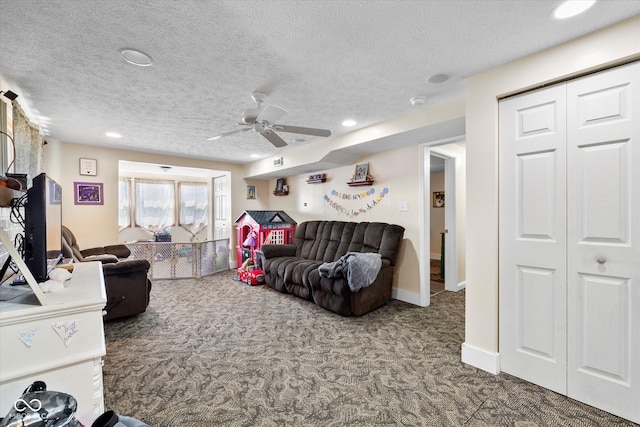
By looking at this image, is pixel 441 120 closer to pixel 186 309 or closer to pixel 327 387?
pixel 327 387

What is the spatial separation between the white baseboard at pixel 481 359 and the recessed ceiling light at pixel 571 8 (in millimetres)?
2202

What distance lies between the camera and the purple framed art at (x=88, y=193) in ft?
14.2

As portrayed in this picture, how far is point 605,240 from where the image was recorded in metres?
1.69

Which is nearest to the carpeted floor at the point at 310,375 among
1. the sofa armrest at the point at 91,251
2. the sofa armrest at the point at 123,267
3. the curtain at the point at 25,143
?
the sofa armrest at the point at 123,267

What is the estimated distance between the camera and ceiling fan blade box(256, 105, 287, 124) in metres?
2.28

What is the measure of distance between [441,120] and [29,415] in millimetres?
3222

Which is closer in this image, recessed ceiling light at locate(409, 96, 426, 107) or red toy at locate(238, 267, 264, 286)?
recessed ceiling light at locate(409, 96, 426, 107)

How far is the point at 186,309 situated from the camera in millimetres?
3479

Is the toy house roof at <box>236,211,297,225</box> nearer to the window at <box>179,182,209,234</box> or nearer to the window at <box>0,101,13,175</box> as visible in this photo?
the window at <box>179,182,209,234</box>

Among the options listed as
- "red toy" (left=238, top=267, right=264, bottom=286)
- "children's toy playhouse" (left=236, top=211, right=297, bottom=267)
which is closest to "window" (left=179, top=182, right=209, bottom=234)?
"children's toy playhouse" (left=236, top=211, right=297, bottom=267)

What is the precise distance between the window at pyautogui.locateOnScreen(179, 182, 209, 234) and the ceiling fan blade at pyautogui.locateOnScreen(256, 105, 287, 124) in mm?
5929

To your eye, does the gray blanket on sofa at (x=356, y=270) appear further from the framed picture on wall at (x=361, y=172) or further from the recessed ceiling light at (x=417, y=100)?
the recessed ceiling light at (x=417, y=100)

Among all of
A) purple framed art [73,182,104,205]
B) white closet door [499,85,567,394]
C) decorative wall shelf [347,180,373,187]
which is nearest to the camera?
white closet door [499,85,567,394]

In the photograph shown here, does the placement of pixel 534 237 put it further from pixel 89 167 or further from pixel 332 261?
pixel 89 167
